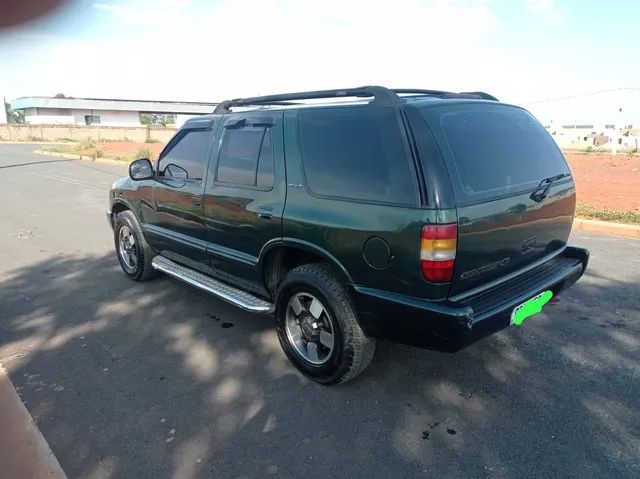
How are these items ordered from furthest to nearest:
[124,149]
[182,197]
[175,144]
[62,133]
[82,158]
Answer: [62,133], [124,149], [82,158], [175,144], [182,197]

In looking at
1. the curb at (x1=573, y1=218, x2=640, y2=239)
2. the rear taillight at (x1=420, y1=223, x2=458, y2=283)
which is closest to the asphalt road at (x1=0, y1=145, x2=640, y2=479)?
the rear taillight at (x1=420, y1=223, x2=458, y2=283)

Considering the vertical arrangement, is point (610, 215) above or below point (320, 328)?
below

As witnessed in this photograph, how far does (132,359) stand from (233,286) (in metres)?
0.94

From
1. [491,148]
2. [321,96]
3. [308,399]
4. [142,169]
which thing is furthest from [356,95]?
[142,169]

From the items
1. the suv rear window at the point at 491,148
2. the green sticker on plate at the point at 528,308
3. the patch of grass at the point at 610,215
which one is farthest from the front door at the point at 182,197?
the patch of grass at the point at 610,215

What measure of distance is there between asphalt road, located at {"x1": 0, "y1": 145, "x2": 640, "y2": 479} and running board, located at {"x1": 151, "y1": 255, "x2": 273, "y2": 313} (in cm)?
37

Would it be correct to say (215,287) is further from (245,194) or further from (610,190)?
(610,190)

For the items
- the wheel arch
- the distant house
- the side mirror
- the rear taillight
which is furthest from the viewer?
the distant house

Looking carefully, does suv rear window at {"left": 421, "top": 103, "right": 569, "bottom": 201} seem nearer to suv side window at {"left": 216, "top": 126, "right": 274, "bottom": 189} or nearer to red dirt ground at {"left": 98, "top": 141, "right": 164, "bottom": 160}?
suv side window at {"left": 216, "top": 126, "right": 274, "bottom": 189}

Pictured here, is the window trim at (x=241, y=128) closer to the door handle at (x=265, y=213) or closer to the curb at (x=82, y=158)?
the door handle at (x=265, y=213)

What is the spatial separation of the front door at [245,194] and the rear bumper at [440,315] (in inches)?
35.1

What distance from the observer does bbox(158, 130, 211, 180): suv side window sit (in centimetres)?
409

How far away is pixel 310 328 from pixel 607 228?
233 inches

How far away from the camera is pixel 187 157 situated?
14.1ft
